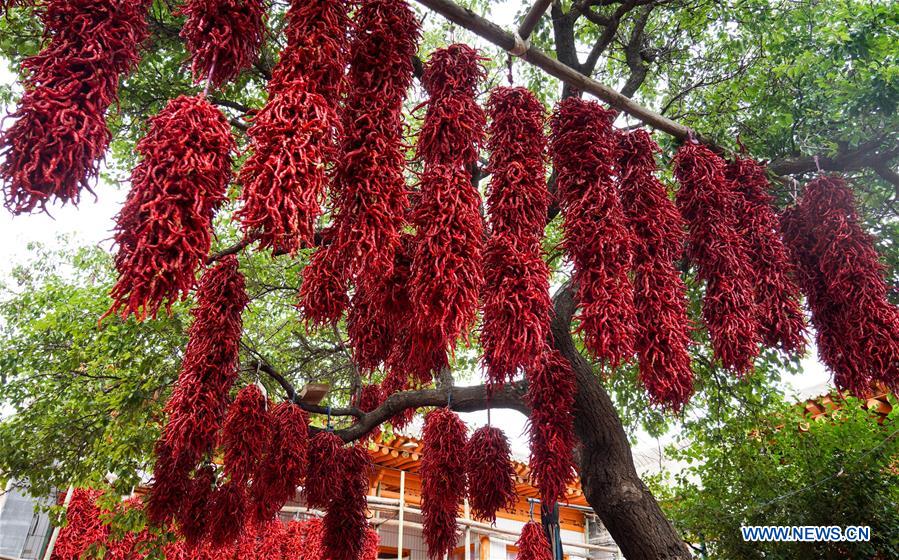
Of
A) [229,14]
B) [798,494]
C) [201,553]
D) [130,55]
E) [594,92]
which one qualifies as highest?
[594,92]

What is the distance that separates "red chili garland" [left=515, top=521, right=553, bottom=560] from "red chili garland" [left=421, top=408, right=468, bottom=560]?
0.49 metres

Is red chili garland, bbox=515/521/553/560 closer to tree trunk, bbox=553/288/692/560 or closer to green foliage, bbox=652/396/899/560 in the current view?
tree trunk, bbox=553/288/692/560

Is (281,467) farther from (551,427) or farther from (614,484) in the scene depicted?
(614,484)

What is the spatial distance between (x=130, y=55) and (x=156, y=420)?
137 inches

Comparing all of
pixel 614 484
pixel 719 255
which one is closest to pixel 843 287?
pixel 719 255

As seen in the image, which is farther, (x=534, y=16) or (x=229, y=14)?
(x=534, y=16)

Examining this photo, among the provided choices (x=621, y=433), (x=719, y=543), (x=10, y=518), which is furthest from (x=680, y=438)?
(x=10, y=518)

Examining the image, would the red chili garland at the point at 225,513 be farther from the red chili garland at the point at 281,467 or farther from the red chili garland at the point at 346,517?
the red chili garland at the point at 346,517

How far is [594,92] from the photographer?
2566 mm

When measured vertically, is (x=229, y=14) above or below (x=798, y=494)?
above

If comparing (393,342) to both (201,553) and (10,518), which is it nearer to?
(201,553)

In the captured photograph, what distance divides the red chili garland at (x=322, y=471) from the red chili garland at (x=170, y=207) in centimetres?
263

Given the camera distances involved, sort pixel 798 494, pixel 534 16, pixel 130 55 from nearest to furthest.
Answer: pixel 130 55 → pixel 534 16 → pixel 798 494

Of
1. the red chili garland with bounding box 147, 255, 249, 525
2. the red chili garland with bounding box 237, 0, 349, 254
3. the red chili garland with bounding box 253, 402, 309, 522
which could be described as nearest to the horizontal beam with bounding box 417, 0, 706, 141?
the red chili garland with bounding box 237, 0, 349, 254
